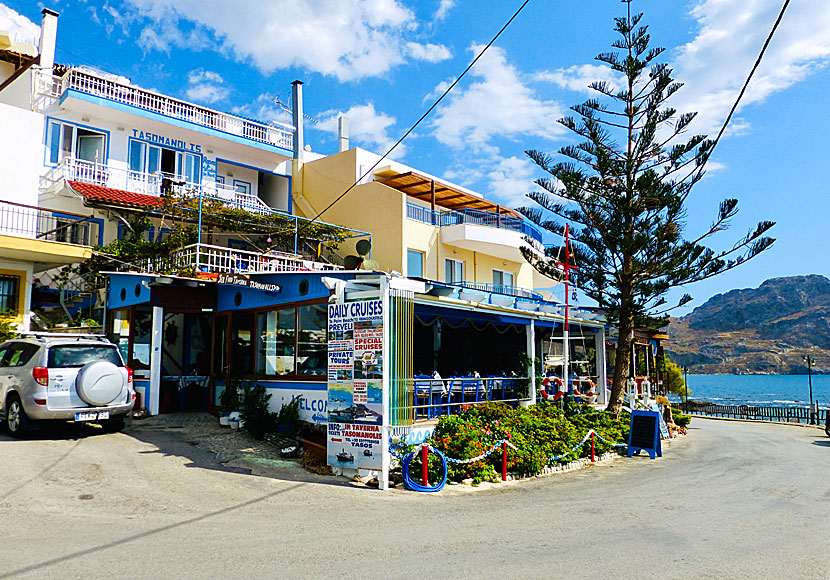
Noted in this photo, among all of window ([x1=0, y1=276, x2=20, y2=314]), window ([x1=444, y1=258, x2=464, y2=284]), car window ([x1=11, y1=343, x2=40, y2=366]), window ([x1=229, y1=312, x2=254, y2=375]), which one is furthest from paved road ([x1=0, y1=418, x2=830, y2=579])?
window ([x1=444, y1=258, x2=464, y2=284])

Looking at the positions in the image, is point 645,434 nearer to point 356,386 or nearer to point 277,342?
point 356,386

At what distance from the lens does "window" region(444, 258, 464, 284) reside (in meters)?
26.1

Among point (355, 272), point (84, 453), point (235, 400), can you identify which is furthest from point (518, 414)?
point (84, 453)

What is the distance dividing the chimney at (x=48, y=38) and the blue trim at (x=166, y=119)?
2311 millimetres

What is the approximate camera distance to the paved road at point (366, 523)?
5.56 meters

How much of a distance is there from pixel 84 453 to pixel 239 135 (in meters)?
16.7

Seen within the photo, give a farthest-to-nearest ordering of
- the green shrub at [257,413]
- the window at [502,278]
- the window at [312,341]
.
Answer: the window at [502,278] < the green shrub at [257,413] < the window at [312,341]

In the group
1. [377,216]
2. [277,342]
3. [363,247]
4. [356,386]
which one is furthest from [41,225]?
[356,386]

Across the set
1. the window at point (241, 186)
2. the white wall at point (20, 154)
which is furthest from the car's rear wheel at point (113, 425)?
the window at point (241, 186)

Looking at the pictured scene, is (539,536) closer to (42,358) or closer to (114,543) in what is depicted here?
(114,543)

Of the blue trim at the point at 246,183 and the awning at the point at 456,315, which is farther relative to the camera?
the blue trim at the point at 246,183

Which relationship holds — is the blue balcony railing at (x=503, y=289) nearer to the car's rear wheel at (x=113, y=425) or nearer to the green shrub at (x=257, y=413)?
the green shrub at (x=257, y=413)

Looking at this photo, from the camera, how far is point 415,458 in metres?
10.2

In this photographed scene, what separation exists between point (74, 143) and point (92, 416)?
12833 millimetres
